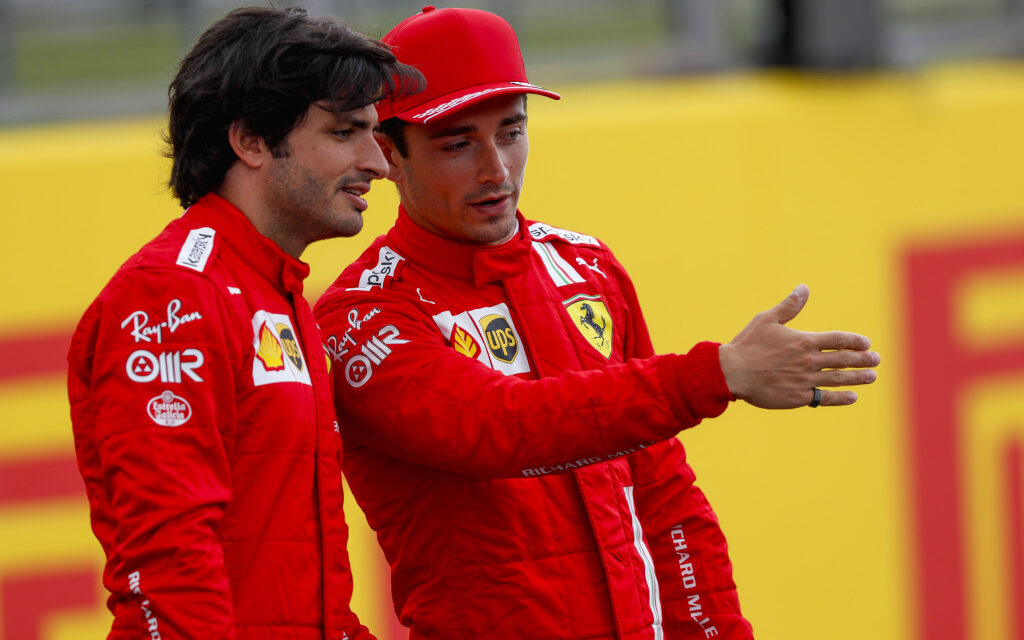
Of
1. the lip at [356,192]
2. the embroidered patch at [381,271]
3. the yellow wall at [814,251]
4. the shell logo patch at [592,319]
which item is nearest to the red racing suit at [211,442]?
the lip at [356,192]

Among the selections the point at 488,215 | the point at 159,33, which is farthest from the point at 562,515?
the point at 159,33

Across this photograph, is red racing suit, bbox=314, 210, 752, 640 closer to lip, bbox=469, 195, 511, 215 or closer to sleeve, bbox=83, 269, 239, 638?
lip, bbox=469, 195, 511, 215

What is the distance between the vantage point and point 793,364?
1.77 meters

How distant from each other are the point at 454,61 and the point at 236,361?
27.4 inches

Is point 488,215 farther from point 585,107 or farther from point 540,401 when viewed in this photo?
point 585,107

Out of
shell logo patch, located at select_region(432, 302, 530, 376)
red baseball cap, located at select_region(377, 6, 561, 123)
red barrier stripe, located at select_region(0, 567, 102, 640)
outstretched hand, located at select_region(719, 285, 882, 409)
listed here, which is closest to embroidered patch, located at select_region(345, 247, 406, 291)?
shell logo patch, located at select_region(432, 302, 530, 376)

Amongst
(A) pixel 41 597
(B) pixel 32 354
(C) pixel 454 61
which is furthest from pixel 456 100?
(A) pixel 41 597

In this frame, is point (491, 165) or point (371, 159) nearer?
point (371, 159)

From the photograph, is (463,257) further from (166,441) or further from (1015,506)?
(1015,506)

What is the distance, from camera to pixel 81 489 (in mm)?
3623

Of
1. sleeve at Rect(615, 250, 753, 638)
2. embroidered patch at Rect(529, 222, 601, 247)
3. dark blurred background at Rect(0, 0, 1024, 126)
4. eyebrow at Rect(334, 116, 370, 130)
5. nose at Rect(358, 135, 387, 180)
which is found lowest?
sleeve at Rect(615, 250, 753, 638)

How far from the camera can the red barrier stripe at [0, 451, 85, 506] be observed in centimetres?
354

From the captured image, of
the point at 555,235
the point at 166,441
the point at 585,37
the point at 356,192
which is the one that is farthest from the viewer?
the point at 585,37

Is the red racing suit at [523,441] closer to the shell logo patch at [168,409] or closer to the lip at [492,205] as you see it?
the lip at [492,205]
